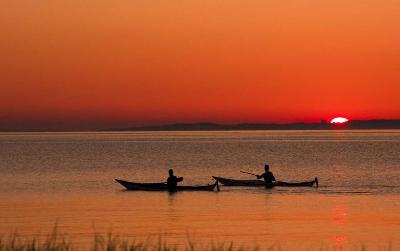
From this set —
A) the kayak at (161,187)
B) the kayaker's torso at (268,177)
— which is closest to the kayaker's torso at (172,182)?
the kayak at (161,187)

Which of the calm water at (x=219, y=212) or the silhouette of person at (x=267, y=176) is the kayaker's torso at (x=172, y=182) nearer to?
the calm water at (x=219, y=212)

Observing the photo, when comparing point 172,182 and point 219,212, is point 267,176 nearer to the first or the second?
point 172,182

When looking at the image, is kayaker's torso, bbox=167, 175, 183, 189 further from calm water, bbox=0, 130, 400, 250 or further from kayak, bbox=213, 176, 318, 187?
kayak, bbox=213, 176, 318, 187

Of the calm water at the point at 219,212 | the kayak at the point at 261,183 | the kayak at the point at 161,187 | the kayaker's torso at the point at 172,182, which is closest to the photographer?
the calm water at the point at 219,212

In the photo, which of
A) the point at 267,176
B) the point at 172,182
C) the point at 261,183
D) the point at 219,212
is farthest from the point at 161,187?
the point at 219,212

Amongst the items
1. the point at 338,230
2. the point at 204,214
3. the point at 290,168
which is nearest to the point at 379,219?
the point at 338,230

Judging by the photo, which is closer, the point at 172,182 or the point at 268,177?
the point at 172,182

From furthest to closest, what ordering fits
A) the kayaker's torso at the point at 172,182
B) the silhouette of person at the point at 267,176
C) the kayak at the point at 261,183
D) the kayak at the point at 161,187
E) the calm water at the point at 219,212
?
1. the kayak at the point at 261,183
2. the silhouette of person at the point at 267,176
3. the kayak at the point at 161,187
4. the kayaker's torso at the point at 172,182
5. the calm water at the point at 219,212

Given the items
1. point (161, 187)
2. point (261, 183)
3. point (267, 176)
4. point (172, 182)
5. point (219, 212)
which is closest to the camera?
point (219, 212)

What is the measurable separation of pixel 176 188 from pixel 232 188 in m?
4.56

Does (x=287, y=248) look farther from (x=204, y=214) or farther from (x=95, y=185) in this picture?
(x=95, y=185)

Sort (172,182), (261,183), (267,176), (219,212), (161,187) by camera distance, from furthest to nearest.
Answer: (261,183) → (267,176) → (161,187) → (172,182) → (219,212)

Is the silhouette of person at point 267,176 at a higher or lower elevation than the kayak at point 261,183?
higher

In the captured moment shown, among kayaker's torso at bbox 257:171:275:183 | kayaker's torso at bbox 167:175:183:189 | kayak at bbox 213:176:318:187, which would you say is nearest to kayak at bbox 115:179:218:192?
kayaker's torso at bbox 167:175:183:189
